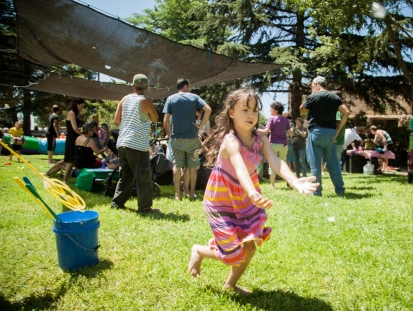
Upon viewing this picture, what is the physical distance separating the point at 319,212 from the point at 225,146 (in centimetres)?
293

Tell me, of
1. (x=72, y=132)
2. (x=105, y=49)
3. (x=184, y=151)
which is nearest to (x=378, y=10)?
(x=184, y=151)

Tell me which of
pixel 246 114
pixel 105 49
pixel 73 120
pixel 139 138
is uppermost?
pixel 105 49

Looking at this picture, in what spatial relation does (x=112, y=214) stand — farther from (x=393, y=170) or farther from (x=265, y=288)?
(x=393, y=170)

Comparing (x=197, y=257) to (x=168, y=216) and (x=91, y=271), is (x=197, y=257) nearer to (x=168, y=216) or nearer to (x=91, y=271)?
(x=91, y=271)

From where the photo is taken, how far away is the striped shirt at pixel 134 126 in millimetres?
4637

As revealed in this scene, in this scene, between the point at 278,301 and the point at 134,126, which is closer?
the point at 278,301

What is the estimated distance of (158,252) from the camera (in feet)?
10.7

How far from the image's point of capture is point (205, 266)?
2.96 m

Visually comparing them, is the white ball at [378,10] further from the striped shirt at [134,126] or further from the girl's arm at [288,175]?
the girl's arm at [288,175]

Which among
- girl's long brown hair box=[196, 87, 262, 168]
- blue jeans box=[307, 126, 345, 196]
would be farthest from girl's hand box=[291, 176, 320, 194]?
blue jeans box=[307, 126, 345, 196]

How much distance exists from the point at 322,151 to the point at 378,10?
620cm

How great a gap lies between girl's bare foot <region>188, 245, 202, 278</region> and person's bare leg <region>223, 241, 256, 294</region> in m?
0.28

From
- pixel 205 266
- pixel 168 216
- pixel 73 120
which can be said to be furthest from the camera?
pixel 73 120

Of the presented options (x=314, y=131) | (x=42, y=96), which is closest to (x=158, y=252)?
(x=314, y=131)
